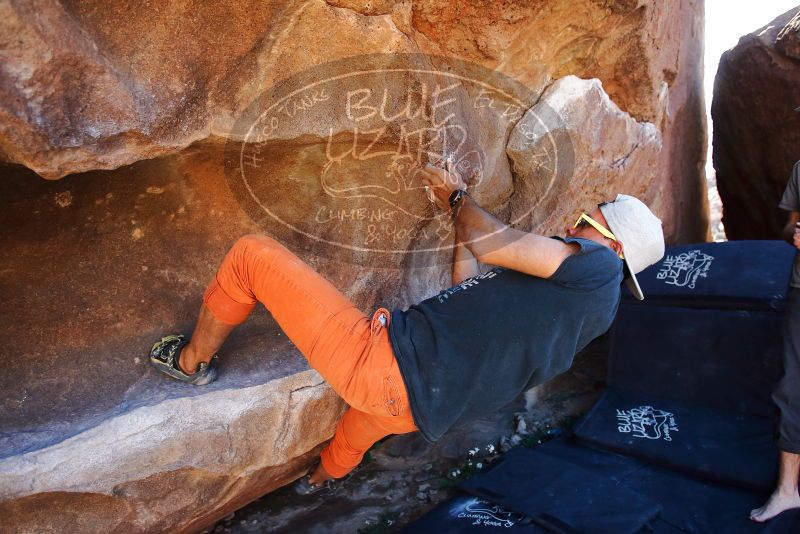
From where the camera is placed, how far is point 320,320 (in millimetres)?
1638

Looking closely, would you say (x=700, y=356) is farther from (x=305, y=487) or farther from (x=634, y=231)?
(x=305, y=487)

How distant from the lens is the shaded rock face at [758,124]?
3695mm

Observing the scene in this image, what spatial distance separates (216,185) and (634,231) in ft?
4.16

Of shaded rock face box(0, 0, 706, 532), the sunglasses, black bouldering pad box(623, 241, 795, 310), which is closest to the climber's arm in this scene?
the sunglasses

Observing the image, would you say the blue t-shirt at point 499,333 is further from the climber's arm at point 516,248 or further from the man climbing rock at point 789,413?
the man climbing rock at point 789,413

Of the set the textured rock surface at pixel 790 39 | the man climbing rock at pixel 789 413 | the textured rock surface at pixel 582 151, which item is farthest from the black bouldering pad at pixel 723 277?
the textured rock surface at pixel 790 39

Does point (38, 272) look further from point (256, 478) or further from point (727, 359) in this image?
point (727, 359)

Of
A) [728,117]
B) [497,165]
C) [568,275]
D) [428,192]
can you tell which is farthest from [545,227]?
[728,117]

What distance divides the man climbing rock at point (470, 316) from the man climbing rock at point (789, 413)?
862 mm

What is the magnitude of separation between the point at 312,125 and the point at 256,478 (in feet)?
3.81

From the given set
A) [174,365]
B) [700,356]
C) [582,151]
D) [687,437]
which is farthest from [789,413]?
[174,365]

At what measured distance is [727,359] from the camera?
283cm

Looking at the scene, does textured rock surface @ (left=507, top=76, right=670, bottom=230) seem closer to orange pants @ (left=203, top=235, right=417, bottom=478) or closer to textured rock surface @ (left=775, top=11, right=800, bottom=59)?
orange pants @ (left=203, top=235, right=417, bottom=478)

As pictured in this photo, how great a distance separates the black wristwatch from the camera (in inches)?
71.4
